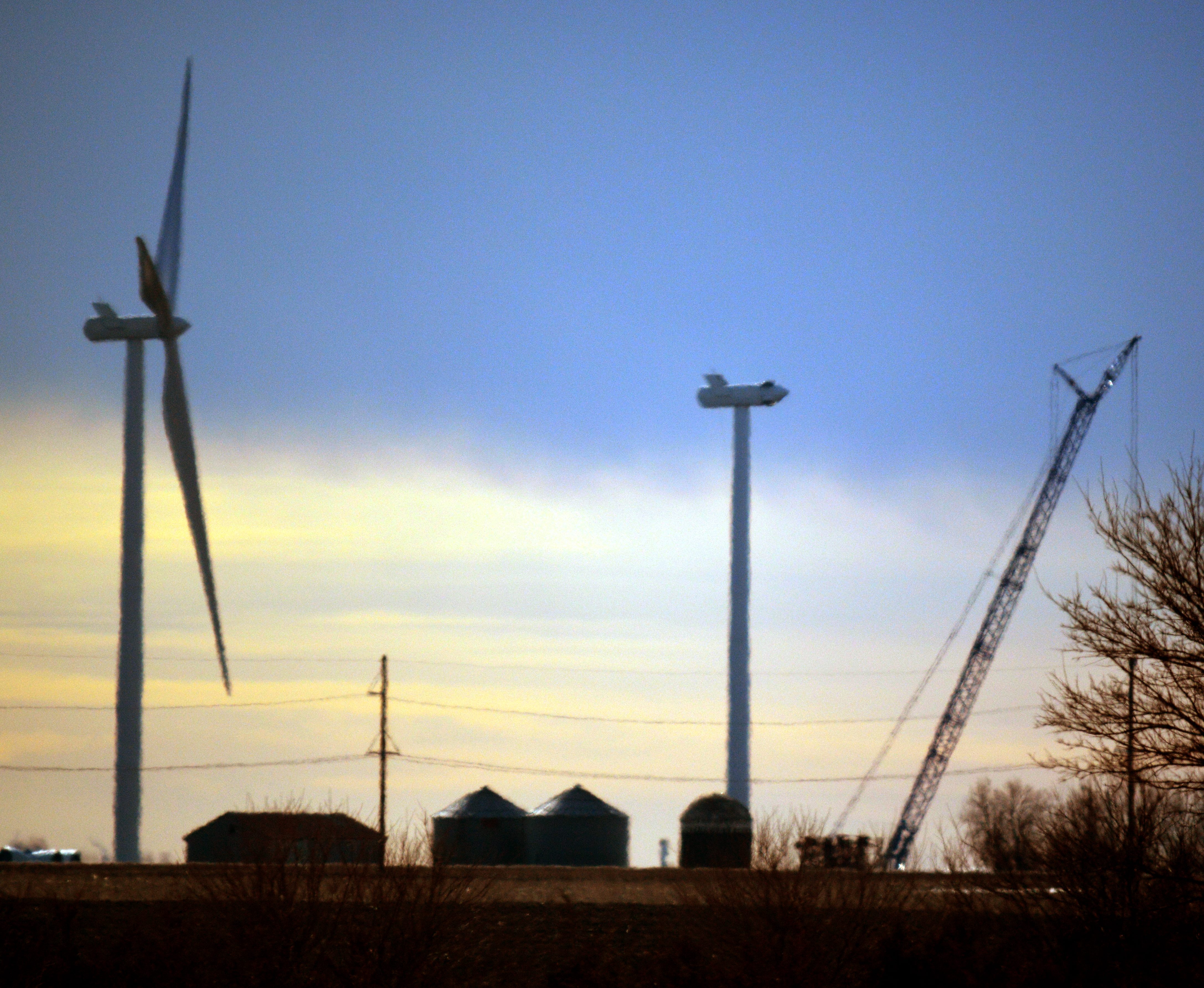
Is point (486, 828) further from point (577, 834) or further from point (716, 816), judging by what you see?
point (716, 816)

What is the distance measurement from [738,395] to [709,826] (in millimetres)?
31100

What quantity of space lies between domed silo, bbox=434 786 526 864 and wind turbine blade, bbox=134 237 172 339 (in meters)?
28.2

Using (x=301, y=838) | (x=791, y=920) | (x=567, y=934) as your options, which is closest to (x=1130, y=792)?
(x=791, y=920)

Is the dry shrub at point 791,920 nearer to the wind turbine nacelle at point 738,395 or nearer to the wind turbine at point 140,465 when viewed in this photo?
the wind turbine at point 140,465

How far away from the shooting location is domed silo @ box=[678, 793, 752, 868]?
262ft

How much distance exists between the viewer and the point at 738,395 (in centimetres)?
10244

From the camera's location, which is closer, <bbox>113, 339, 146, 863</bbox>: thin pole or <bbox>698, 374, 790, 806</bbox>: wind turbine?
<bbox>113, 339, 146, 863</bbox>: thin pole

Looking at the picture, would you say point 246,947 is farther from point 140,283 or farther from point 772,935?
point 140,283

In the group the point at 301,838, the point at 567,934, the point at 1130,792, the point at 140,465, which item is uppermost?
the point at 140,465

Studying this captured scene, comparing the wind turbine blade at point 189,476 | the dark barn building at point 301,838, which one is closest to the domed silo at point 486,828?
the wind turbine blade at point 189,476

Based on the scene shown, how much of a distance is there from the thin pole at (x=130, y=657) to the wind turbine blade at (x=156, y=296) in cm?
1023

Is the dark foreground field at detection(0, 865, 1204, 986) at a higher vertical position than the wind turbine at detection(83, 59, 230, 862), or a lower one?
lower

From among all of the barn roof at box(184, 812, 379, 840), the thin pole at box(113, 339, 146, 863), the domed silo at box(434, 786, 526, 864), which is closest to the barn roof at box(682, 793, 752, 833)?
the domed silo at box(434, 786, 526, 864)

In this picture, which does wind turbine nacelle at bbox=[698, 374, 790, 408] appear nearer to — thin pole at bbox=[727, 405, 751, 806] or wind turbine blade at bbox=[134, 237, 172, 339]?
thin pole at bbox=[727, 405, 751, 806]
